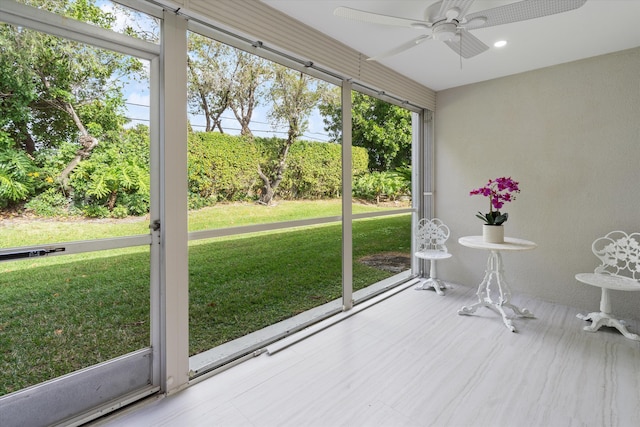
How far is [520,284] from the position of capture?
3.60 meters

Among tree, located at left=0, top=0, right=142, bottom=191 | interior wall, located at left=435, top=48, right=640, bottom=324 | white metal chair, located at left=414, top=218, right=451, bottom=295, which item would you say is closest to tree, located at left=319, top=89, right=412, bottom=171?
interior wall, located at left=435, top=48, right=640, bottom=324

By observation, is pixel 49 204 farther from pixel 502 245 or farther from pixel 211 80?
pixel 502 245

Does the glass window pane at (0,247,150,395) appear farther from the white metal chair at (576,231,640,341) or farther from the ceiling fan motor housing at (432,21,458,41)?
the white metal chair at (576,231,640,341)

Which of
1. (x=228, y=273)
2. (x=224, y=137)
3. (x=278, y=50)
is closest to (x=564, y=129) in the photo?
(x=278, y=50)

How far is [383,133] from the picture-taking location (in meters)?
4.62

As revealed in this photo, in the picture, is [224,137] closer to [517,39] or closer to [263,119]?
[263,119]

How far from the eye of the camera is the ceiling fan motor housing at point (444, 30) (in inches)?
75.1

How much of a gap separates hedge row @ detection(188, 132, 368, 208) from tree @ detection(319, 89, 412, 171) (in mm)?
743

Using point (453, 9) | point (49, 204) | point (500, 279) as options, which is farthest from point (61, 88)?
point (500, 279)

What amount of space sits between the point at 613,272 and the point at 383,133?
3082 millimetres

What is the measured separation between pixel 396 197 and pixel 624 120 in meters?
2.46

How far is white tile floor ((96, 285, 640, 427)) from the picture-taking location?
1686 mm

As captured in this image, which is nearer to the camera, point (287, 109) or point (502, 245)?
point (502, 245)

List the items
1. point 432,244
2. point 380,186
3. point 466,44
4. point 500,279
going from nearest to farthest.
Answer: point 466,44
point 500,279
point 432,244
point 380,186
